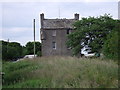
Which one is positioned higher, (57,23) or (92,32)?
(57,23)

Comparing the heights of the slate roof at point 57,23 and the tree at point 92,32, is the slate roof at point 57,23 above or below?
above

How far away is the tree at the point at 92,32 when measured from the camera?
149ft

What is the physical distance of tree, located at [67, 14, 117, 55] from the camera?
1786 inches

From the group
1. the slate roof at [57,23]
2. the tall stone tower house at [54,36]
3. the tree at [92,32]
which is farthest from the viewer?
the slate roof at [57,23]

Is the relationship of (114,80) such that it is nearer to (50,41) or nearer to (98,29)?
(98,29)

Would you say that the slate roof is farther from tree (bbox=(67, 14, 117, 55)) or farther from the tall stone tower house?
tree (bbox=(67, 14, 117, 55))

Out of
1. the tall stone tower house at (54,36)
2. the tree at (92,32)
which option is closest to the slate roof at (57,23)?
the tall stone tower house at (54,36)

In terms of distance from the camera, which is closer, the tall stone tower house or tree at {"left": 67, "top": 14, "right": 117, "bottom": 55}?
tree at {"left": 67, "top": 14, "right": 117, "bottom": 55}

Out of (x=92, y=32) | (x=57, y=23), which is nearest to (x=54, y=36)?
(x=57, y=23)

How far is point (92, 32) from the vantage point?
4606 cm

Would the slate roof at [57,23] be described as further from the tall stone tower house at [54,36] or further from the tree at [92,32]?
the tree at [92,32]

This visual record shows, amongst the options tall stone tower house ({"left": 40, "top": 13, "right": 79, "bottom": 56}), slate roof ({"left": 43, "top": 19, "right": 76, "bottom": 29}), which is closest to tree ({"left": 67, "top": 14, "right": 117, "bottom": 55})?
tall stone tower house ({"left": 40, "top": 13, "right": 79, "bottom": 56})

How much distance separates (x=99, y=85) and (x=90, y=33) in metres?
35.9

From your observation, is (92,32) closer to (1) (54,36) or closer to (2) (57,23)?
(1) (54,36)
